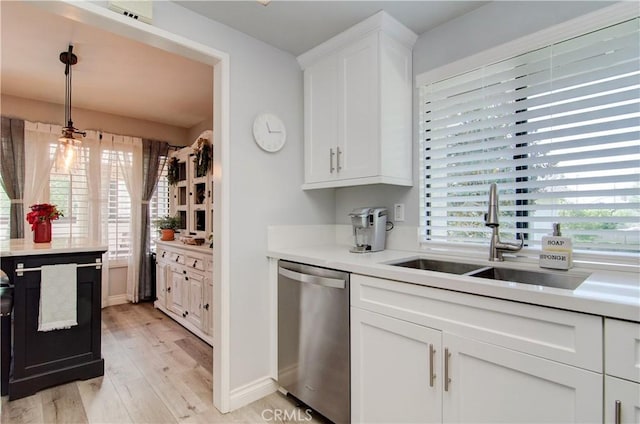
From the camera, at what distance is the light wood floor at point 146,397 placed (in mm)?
1923

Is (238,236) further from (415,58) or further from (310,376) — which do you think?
(415,58)

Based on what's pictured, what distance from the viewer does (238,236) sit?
2.06 metres

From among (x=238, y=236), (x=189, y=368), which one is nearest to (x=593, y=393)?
(x=238, y=236)

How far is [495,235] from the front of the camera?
1690 millimetres

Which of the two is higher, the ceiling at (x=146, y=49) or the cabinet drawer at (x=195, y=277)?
the ceiling at (x=146, y=49)

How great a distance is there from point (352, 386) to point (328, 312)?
386mm

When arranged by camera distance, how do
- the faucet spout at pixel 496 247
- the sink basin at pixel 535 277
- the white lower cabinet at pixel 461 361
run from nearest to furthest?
the white lower cabinet at pixel 461 361, the sink basin at pixel 535 277, the faucet spout at pixel 496 247

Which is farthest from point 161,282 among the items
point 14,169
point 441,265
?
point 441,265

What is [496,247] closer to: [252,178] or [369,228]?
[369,228]

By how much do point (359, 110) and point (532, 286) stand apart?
135 cm

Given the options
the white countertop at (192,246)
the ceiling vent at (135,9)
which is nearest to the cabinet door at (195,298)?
the white countertop at (192,246)

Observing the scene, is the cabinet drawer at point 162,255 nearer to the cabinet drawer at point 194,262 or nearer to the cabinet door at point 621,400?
the cabinet drawer at point 194,262

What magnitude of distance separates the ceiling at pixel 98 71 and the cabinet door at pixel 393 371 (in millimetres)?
2589

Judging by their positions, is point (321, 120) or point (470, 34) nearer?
point (470, 34)
